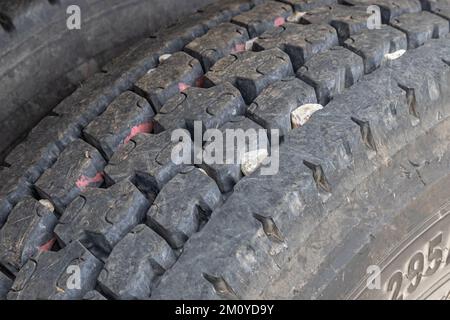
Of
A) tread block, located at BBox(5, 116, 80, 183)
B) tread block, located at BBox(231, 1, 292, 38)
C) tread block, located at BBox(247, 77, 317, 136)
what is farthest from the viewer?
tread block, located at BBox(231, 1, 292, 38)

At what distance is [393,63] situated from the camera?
78 cm

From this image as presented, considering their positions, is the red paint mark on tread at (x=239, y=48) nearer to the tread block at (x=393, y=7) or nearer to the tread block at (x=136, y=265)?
the tread block at (x=393, y=7)

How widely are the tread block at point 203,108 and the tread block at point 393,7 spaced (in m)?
0.31

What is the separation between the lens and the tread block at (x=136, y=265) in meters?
0.61

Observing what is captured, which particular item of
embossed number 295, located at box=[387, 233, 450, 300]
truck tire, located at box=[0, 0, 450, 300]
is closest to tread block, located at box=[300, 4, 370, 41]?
truck tire, located at box=[0, 0, 450, 300]

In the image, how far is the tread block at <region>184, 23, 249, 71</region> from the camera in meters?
0.88

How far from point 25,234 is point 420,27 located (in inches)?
24.6

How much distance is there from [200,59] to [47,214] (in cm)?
33

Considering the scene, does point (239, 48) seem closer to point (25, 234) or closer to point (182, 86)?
point (182, 86)

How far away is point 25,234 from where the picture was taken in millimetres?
724

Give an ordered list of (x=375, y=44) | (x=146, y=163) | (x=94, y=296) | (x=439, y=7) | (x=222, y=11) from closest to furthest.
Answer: (x=94, y=296)
(x=146, y=163)
(x=375, y=44)
(x=439, y=7)
(x=222, y=11)

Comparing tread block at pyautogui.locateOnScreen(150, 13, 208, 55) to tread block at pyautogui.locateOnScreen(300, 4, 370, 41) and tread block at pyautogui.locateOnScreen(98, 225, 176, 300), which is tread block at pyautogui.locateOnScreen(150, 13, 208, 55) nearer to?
tread block at pyautogui.locateOnScreen(300, 4, 370, 41)

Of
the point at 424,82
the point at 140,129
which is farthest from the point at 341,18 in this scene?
the point at 140,129

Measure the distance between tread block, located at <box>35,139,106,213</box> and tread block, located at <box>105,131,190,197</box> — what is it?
36 millimetres
